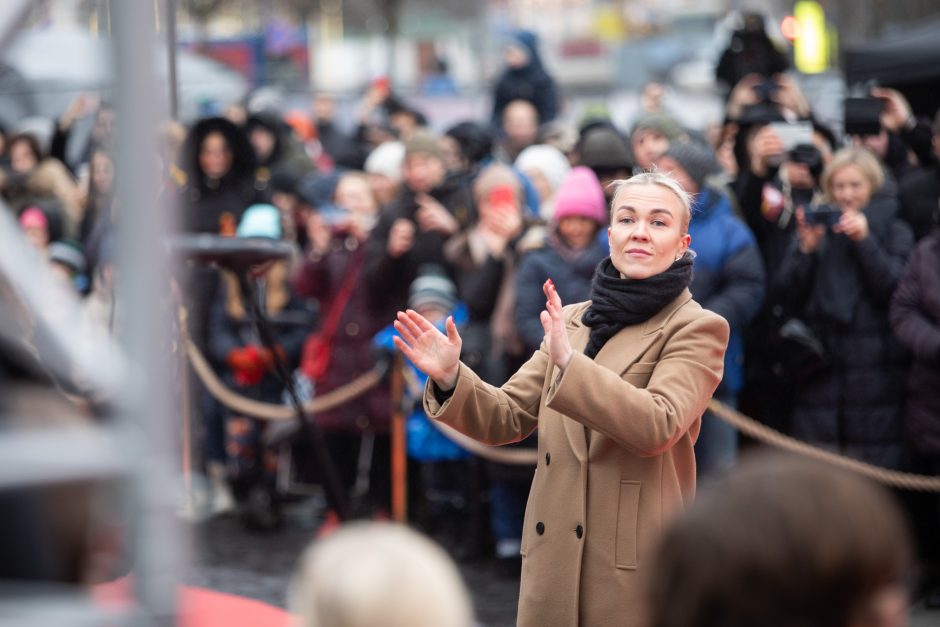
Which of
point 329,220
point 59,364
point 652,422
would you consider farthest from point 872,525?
point 329,220

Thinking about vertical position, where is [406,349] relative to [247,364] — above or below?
above

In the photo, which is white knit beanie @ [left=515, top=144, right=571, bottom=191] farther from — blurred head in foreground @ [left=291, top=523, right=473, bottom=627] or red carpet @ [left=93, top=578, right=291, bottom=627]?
blurred head in foreground @ [left=291, top=523, right=473, bottom=627]

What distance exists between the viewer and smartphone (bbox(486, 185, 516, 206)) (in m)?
7.77

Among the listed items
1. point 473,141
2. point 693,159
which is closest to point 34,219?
point 473,141

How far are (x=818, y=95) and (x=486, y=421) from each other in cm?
1074

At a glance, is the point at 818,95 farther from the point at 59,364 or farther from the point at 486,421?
the point at 59,364

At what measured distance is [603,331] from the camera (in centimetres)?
398

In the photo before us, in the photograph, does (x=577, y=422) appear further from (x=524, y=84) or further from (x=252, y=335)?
(x=524, y=84)

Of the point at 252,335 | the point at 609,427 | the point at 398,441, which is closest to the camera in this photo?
the point at 609,427

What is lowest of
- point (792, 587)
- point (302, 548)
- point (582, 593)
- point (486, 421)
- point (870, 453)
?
point (302, 548)

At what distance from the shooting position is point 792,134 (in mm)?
7891

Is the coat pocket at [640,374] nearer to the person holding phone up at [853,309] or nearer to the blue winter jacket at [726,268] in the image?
the blue winter jacket at [726,268]

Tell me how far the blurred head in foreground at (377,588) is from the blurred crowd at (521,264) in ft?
10.6

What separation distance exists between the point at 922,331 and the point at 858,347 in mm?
444
